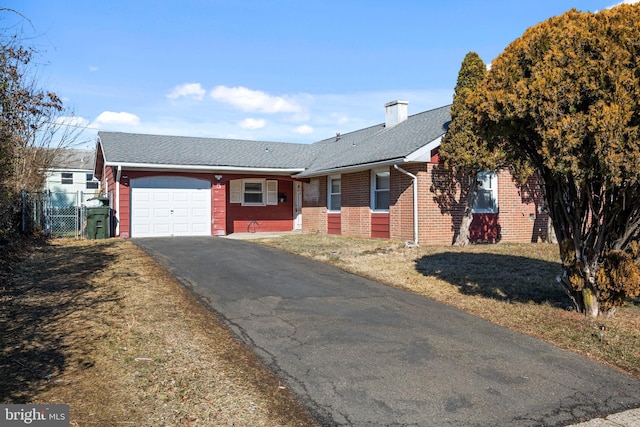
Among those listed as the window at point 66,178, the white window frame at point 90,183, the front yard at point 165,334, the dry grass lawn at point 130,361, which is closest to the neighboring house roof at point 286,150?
the front yard at point 165,334

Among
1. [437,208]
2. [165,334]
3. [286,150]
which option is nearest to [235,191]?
[286,150]

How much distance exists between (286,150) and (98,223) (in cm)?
954

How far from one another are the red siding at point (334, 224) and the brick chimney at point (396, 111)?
4.72 metres

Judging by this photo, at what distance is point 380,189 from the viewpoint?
54.9ft

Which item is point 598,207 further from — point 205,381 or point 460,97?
point 460,97

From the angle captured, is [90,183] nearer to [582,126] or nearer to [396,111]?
[396,111]

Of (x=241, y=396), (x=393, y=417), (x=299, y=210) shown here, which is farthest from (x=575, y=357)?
(x=299, y=210)

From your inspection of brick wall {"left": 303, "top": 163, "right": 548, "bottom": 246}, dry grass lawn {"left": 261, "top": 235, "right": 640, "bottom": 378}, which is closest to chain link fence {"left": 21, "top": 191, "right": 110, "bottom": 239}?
dry grass lawn {"left": 261, "top": 235, "right": 640, "bottom": 378}

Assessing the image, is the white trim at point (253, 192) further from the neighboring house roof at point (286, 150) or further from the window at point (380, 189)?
the window at point (380, 189)

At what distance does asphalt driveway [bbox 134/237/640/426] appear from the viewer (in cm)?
403

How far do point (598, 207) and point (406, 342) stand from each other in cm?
331

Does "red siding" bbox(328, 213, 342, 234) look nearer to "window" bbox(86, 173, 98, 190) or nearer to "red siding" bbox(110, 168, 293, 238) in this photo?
"red siding" bbox(110, 168, 293, 238)

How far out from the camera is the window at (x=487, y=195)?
16.3 m

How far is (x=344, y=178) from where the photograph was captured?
18.7 metres
